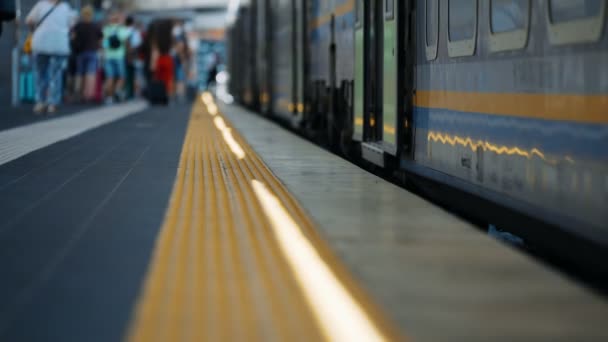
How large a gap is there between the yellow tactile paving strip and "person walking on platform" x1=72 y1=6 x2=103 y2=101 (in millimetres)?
18152

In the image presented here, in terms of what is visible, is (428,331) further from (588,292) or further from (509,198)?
(509,198)

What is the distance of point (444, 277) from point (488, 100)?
250 centimetres

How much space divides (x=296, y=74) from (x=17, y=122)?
4234 mm

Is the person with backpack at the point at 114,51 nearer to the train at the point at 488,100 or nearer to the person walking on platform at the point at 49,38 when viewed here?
the person walking on platform at the point at 49,38

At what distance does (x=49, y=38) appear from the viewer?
19016mm

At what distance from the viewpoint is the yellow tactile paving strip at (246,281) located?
356 cm

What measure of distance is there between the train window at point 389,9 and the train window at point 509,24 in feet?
8.80

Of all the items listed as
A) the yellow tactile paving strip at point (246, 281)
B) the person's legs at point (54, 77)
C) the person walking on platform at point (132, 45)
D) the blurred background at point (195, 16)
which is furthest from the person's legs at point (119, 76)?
the yellow tactile paving strip at point (246, 281)

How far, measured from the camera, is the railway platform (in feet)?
11.8

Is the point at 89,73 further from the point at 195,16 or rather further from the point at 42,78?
the point at 195,16

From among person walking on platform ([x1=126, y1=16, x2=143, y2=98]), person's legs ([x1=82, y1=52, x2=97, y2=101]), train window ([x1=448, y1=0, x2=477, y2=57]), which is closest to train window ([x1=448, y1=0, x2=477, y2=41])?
train window ([x1=448, y1=0, x2=477, y2=57])

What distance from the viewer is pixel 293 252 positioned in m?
5.02

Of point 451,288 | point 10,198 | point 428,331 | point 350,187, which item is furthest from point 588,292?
point 10,198

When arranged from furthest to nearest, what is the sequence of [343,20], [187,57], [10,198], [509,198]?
[187,57] → [343,20] → [10,198] → [509,198]
